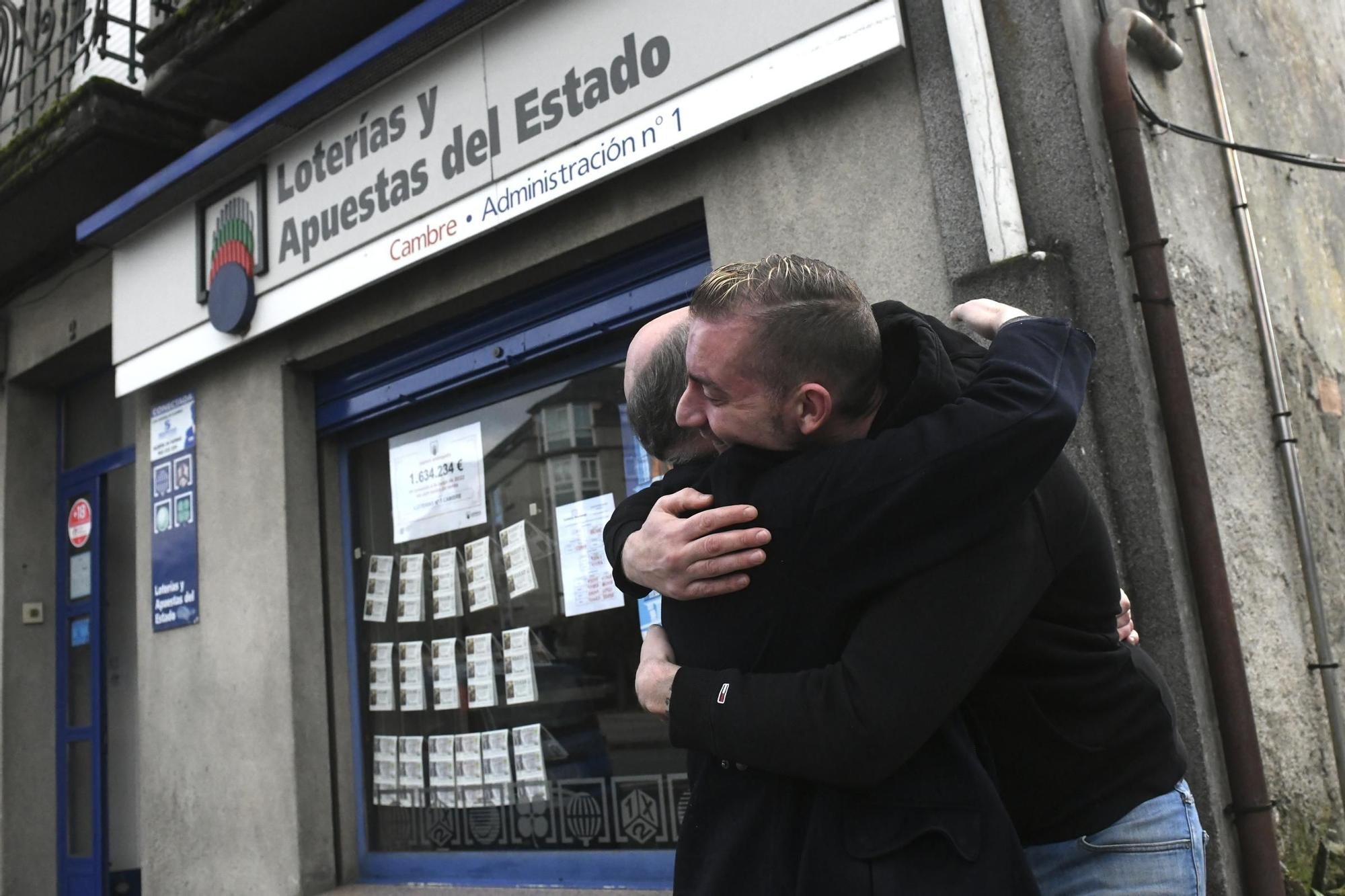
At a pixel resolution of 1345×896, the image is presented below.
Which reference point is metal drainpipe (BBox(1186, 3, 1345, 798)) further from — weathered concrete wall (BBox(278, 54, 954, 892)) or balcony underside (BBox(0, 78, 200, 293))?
balcony underside (BBox(0, 78, 200, 293))

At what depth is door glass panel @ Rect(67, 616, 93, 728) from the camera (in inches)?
260

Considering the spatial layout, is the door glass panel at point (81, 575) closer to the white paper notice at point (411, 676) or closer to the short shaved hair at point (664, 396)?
the white paper notice at point (411, 676)

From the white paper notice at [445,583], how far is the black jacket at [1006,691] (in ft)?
11.2

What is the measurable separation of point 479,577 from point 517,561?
0.79ft

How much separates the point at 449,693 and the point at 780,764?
3600mm

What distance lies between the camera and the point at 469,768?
4.66 m

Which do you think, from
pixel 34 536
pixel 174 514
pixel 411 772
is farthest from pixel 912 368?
pixel 34 536

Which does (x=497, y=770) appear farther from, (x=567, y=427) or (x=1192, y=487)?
(x=1192, y=487)

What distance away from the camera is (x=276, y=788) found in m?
4.80

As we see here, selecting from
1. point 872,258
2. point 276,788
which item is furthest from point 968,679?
point 276,788

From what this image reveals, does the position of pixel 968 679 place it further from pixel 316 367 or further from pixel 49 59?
pixel 49 59

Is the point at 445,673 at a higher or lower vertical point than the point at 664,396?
lower

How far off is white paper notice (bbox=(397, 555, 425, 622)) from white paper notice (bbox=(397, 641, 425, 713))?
12 cm

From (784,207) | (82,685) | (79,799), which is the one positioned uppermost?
(784,207)
